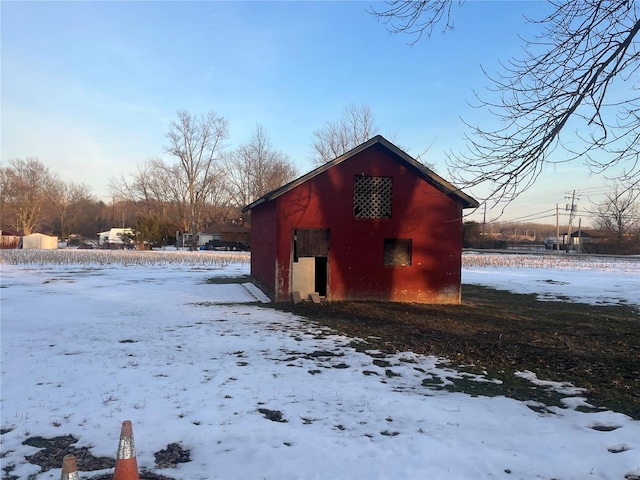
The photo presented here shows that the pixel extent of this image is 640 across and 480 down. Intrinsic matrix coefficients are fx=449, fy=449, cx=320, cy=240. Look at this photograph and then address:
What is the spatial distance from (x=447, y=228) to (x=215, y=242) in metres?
52.2

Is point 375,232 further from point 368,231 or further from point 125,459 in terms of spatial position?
point 125,459

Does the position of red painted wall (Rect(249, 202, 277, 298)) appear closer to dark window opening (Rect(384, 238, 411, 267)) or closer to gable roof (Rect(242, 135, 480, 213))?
gable roof (Rect(242, 135, 480, 213))

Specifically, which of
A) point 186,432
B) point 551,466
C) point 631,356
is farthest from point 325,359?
point 631,356

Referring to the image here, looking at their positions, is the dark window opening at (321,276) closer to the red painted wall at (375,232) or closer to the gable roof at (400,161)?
the red painted wall at (375,232)

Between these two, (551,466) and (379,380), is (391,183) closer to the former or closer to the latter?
(379,380)

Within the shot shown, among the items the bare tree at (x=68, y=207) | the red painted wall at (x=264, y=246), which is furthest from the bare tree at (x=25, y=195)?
the red painted wall at (x=264, y=246)

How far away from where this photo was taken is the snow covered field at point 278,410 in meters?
4.03

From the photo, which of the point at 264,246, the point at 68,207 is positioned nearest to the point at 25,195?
the point at 68,207

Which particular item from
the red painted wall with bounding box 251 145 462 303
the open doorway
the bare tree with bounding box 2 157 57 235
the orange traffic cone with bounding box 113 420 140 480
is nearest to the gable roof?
the red painted wall with bounding box 251 145 462 303

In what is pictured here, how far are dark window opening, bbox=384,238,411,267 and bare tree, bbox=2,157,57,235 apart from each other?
7613cm

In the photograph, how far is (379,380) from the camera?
6.46 metres

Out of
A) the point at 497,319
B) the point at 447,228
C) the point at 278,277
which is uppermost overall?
the point at 447,228

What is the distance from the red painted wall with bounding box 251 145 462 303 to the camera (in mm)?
14773

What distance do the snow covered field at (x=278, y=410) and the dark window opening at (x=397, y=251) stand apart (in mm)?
6029
